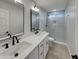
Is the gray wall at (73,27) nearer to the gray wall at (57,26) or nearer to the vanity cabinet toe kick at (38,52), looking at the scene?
the vanity cabinet toe kick at (38,52)

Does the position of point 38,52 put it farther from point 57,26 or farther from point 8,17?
point 57,26

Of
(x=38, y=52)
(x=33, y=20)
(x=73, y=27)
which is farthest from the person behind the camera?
(x=33, y=20)

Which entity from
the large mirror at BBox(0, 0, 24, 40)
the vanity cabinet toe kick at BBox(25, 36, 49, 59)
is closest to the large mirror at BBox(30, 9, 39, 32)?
the vanity cabinet toe kick at BBox(25, 36, 49, 59)

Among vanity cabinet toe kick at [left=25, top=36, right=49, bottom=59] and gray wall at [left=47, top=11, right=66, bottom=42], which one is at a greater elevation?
gray wall at [left=47, top=11, right=66, bottom=42]

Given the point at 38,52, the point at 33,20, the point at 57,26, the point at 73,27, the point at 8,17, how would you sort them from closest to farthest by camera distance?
the point at 8,17 < the point at 38,52 < the point at 73,27 < the point at 33,20 < the point at 57,26

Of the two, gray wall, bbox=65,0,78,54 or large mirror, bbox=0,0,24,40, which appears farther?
large mirror, bbox=0,0,24,40

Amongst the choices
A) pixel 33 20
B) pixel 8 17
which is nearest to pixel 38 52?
pixel 8 17

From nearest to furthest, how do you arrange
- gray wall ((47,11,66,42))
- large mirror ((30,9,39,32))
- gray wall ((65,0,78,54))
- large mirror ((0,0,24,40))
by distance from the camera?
1. gray wall ((65,0,78,54))
2. large mirror ((0,0,24,40))
3. large mirror ((30,9,39,32))
4. gray wall ((47,11,66,42))

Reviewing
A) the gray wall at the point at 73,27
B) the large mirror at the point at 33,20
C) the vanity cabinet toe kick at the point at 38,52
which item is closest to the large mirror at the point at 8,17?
the vanity cabinet toe kick at the point at 38,52

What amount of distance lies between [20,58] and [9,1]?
119cm

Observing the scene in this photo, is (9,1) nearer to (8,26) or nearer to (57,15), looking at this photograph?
(8,26)

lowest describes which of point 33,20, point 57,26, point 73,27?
point 73,27

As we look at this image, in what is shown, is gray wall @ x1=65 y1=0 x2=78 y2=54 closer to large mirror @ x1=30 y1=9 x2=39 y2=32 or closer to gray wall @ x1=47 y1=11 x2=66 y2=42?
large mirror @ x1=30 y1=9 x2=39 y2=32

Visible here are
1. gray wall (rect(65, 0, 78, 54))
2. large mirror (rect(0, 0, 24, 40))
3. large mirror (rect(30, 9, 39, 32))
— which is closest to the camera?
gray wall (rect(65, 0, 78, 54))
